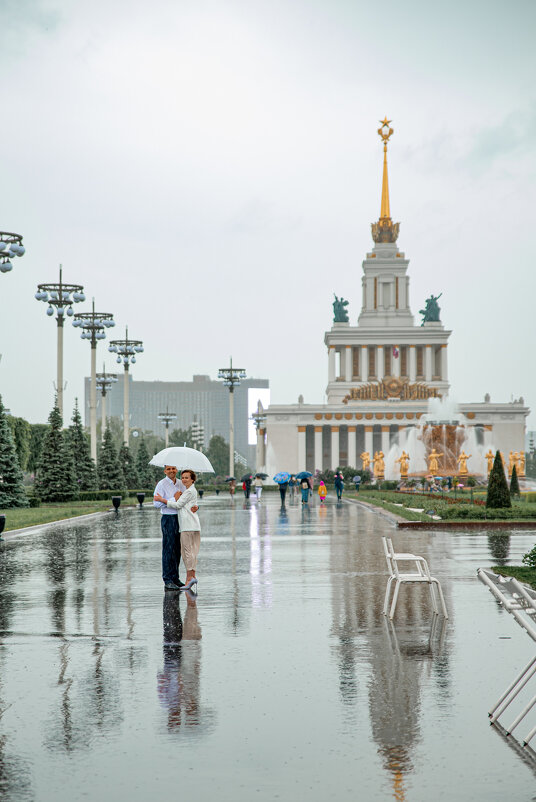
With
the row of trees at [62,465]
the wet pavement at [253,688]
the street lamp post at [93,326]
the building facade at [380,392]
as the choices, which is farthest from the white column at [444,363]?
the wet pavement at [253,688]

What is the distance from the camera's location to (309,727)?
266 inches

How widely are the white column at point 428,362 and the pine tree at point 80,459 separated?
76992 millimetres

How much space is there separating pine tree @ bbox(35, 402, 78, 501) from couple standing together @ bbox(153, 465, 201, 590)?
35352 mm

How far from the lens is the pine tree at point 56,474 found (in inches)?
1923

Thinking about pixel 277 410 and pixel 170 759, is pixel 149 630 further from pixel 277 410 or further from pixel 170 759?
pixel 277 410

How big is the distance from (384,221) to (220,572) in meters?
126

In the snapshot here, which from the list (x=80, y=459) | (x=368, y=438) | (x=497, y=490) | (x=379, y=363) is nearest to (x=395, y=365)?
(x=379, y=363)

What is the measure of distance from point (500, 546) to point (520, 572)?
6.91 metres

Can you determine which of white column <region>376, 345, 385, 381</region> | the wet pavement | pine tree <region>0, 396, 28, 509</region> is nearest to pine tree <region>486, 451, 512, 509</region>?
the wet pavement

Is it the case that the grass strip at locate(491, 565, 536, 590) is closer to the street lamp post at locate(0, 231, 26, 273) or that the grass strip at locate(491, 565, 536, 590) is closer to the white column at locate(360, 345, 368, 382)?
the street lamp post at locate(0, 231, 26, 273)

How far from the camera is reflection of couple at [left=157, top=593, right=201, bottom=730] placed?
716 centimetres

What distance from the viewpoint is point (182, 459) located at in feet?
51.2

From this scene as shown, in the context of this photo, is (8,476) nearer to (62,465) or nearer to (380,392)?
(62,465)

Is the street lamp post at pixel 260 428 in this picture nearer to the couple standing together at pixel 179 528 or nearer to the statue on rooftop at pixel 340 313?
the statue on rooftop at pixel 340 313
